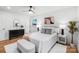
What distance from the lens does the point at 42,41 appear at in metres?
1.28

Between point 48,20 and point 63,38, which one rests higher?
point 48,20

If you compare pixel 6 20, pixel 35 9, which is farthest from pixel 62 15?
pixel 6 20

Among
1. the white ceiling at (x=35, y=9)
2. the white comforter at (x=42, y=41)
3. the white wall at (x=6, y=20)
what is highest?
the white ceiling at (x=35, y=9)

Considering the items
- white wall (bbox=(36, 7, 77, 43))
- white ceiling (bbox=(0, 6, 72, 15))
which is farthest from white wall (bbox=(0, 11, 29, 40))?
white wall (bbox=(36, 7, 77, 43))

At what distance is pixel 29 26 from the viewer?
1.38 meters

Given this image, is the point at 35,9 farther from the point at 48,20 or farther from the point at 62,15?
the point at 62,15

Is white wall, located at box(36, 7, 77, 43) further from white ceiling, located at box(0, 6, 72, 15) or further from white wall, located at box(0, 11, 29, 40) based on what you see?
white wall, located at box(0, 11, 29, 40)

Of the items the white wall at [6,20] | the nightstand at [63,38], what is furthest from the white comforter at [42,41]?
the white wall at [6,20]

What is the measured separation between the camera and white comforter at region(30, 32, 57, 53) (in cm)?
125

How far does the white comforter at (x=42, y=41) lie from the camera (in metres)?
1.25

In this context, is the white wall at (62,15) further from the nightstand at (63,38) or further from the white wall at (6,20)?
the white wall at (6,20)

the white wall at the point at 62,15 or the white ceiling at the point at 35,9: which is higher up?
the white ceiling at the point at 35,9
